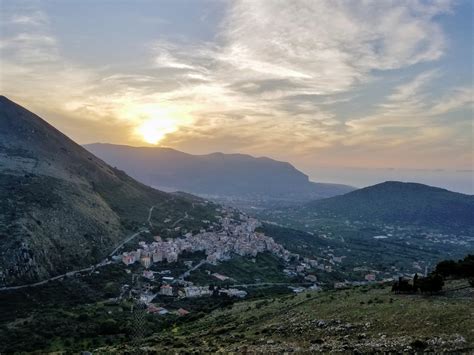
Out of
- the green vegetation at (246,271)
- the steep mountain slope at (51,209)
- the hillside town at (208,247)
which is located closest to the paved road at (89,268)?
the steep mountain slope at (51,209)

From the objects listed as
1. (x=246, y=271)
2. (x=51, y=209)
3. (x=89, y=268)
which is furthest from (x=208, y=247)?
(x=51, y=209)

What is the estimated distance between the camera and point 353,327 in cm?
3203

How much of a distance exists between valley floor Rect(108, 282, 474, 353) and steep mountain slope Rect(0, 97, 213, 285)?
2807 inches

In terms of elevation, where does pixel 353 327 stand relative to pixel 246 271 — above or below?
above

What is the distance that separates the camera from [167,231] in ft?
559

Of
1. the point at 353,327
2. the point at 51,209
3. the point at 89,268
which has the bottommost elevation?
the point at 89,268

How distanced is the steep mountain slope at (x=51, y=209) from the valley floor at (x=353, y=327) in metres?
71.3

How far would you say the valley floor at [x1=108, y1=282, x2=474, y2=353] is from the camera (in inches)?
1018

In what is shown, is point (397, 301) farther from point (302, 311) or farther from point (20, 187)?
point (20, 187)

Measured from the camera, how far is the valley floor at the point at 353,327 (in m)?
25.9

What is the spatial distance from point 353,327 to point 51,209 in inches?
4633

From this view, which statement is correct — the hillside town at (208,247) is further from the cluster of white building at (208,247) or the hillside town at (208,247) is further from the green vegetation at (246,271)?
the green vegetation at (246,271)

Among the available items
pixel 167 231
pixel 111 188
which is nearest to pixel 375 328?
pixel 167 231

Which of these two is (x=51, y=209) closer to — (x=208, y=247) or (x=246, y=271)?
(x=208, y=247)
